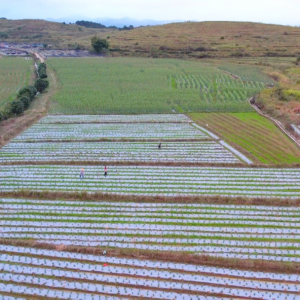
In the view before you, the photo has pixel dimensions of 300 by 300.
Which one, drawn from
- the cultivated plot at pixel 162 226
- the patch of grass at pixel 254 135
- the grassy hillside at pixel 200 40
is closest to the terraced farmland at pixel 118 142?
the patch of grass at pixel 254 135

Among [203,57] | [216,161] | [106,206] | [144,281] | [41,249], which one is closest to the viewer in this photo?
[144,281]

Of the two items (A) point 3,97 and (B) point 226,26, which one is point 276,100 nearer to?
(A) point 3,97

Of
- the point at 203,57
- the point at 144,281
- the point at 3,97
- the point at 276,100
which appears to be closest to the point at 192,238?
the point at 144,281

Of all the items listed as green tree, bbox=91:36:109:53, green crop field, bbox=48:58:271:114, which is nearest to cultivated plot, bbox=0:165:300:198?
green crop field, bbox=48:58:271:114

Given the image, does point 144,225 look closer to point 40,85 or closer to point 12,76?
point 40,85

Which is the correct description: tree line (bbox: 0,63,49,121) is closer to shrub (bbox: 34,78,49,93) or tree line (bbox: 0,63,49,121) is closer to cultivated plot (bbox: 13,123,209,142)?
shrub (bbox: 34,78,49,93)

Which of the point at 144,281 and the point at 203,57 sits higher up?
the point at 203,57

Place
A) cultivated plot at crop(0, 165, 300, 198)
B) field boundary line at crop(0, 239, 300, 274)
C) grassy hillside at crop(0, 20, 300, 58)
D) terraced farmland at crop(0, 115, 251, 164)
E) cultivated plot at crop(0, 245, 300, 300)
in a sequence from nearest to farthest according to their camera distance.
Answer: cultivated plot at crop(0, 245, 300, 300)
field boundary line at crop(0, 239, 300, 274)
cultivated plot at crop(0, 165, 300, 198)
terraced farmland at crop(0, 115, 251, 164)
grassy hillside at crop(0, 20, 300, 58)

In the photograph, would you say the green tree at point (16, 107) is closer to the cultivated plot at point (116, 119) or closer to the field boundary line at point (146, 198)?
the cultivated plot at point (116, 119)

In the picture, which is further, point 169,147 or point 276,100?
point 276,100
